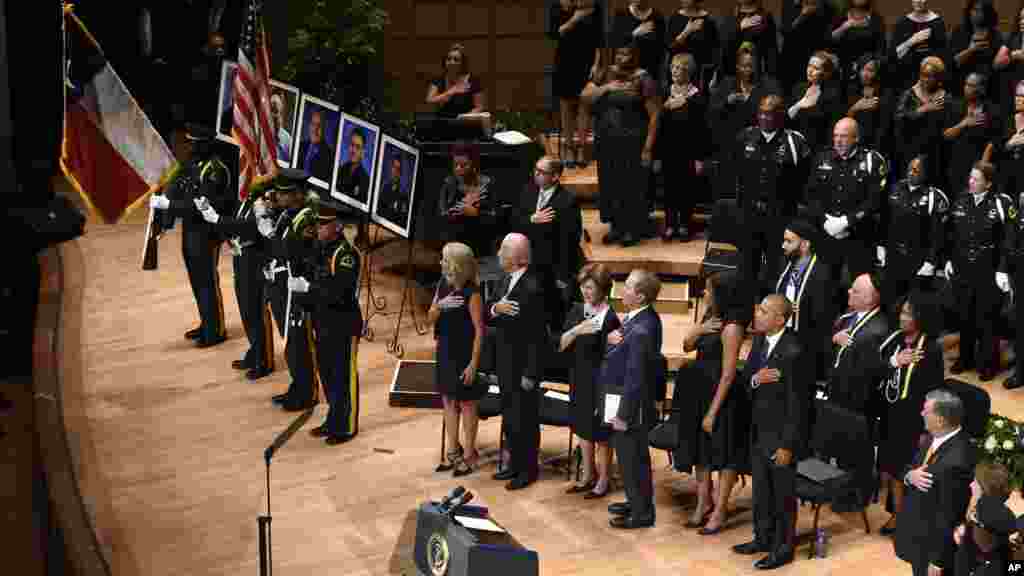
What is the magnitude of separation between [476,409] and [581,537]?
4.92 ft

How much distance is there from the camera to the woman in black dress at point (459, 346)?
39.1 ft

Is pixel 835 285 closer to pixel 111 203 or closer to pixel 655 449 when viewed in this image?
pixel 655 449

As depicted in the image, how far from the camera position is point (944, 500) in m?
9.46

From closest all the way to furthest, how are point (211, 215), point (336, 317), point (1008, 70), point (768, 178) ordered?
point (336, 317)
point (768, 178)
point (1008, 70)
point (211, 215)

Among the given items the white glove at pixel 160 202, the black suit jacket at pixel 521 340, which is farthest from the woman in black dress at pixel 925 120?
the white glove at pixel 160 202

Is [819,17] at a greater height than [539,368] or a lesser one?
greater

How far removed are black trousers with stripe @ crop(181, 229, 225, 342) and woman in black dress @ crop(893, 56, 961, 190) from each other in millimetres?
5606

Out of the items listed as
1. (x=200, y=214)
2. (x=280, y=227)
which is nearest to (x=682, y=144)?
(x=280, y=227)

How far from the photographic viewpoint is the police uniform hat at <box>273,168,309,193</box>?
43.5 feet

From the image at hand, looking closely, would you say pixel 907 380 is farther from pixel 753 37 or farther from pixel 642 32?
pixel 642 32

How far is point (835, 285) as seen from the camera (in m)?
12.5

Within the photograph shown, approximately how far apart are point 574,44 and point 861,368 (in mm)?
6386

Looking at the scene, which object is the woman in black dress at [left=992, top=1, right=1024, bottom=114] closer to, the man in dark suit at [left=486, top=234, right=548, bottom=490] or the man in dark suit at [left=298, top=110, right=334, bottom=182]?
the man in dark suit at [left=486, top=234, right=548, bottom=490]

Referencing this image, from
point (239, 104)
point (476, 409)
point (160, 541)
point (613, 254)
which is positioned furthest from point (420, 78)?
point (160, 541)
